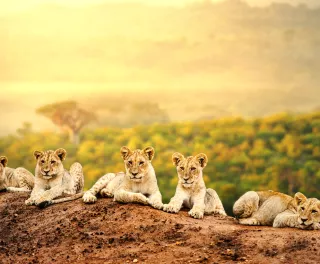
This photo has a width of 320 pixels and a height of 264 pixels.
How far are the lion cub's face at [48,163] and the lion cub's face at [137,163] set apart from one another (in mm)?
1879

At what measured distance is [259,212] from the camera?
47.3 ft

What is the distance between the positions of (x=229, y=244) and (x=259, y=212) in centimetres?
189

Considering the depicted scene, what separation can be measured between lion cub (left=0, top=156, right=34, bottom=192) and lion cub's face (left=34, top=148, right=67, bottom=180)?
6.00 ft

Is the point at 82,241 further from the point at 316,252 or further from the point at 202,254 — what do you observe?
the point at 316,252

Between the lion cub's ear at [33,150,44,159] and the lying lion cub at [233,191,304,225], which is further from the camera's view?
the lion cub's ear at [33,150,44,159]

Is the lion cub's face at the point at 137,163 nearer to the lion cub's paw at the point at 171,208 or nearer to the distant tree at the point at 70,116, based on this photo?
the lion cub's paw at the point at 171,208

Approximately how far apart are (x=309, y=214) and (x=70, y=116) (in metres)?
31.3

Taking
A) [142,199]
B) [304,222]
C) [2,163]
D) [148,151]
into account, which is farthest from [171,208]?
[2,163]

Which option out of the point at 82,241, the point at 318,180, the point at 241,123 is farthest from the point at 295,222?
the point at 241,123

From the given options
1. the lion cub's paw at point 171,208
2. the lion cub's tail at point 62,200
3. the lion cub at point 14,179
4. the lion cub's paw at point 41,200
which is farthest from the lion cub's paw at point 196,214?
the lion cub at point 14,179

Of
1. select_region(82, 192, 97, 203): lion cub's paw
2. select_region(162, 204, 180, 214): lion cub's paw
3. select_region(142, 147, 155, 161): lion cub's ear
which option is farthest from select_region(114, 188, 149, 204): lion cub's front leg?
select_region(142, 147, 155, 161): lion cub's ear

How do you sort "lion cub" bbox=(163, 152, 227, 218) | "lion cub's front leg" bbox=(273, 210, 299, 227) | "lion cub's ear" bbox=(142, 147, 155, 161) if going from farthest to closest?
"lion cub's ear" bbox=(142, 147, 155, 161), "lion cub" bbox=(163, 152, 227, 218), "lion cub's front leg" bbox=(273, 210, 299, 227)

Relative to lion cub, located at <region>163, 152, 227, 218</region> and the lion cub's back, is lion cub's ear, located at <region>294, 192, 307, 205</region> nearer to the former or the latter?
the lion cub's back

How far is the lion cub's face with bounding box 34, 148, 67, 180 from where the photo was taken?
15977mm
